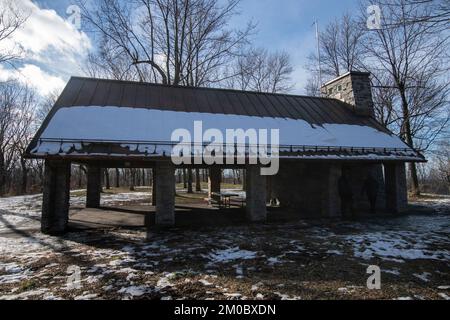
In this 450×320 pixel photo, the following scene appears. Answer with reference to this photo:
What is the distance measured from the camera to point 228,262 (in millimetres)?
6664

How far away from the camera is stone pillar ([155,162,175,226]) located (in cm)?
1054

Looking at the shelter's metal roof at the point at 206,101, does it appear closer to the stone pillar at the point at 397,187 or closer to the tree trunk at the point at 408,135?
the stone pillar at the point at 397,187

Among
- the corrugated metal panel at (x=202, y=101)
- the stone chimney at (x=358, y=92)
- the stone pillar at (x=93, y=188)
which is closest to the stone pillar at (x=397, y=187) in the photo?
the corrugated metal panel at (x=202, y=101)

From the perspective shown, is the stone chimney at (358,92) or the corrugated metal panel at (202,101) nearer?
the corrugated metal panel at (202,101)

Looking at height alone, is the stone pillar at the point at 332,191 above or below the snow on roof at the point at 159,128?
below

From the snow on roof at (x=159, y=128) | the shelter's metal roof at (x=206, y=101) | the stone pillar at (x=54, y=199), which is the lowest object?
the stone pillar at (x=54, y=199)

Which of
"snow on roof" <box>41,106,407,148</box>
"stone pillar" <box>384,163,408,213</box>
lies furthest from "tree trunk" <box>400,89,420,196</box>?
"stone pillar" <box>384,163,408,213</box>

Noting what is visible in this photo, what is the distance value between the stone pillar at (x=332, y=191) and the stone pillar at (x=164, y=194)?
249 inches

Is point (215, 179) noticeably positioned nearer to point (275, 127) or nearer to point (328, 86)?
point (275, 127)

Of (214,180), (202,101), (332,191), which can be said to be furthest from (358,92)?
(214,180)

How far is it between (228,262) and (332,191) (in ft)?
24.3

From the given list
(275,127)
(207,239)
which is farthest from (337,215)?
(207,239)

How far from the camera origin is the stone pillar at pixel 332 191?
1259cm

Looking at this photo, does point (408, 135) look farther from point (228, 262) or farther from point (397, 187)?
point (228, 262)
